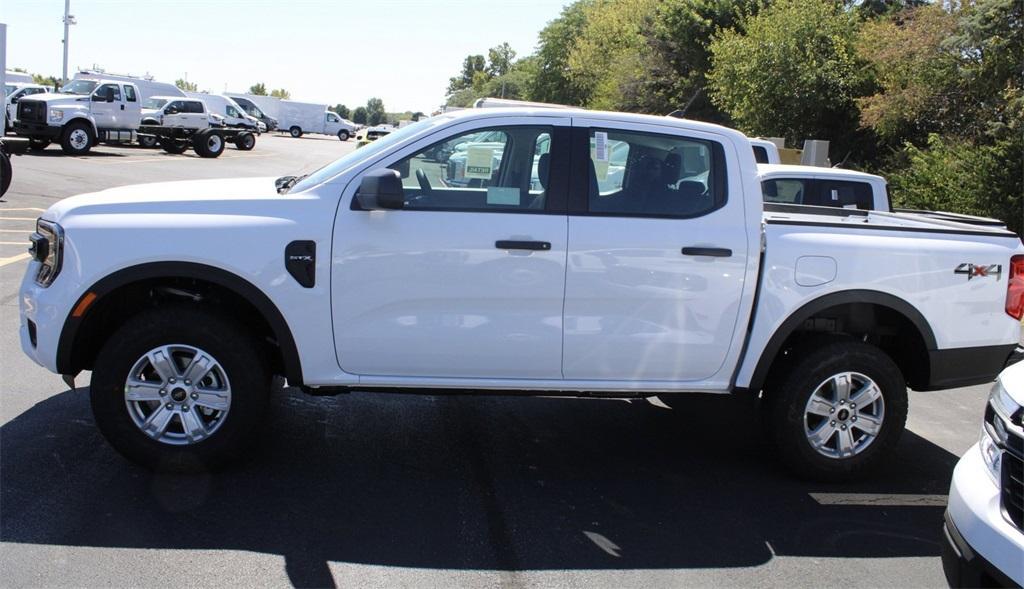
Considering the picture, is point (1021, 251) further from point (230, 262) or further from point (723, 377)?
point (230, 262)

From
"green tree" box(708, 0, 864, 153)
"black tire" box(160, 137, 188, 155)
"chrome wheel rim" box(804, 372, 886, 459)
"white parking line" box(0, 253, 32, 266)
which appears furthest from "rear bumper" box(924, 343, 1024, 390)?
"black tire" box(160, 137, 188, 155)

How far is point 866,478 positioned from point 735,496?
3.12ft

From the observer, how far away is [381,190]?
4730 millimetres

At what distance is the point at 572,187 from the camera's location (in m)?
5.09

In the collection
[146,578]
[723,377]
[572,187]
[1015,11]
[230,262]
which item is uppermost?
[1015,11]

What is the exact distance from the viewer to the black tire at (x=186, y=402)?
4.77 m

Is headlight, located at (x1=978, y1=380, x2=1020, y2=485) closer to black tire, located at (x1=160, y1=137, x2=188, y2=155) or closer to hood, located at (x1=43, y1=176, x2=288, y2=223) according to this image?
hood, located at (x1=43, y1=176, x2=288, y2=223)

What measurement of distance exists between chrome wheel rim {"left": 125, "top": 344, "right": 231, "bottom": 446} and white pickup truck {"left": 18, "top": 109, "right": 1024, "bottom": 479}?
0.4 inches

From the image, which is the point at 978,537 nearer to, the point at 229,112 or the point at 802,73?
the point at 802,73

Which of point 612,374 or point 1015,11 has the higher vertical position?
point 1015,11

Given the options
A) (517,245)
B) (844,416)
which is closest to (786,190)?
(844,416)

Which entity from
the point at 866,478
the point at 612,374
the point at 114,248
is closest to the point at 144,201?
the point at 114,248

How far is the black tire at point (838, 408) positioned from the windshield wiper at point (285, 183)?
2987 mm

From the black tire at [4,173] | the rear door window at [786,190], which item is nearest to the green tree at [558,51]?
the black tire at [4,173]
